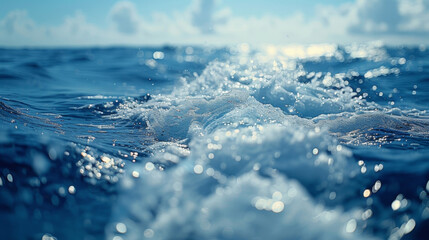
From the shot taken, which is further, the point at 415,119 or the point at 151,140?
the point at 415,119

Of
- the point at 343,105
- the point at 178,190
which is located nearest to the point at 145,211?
the point at 178,190

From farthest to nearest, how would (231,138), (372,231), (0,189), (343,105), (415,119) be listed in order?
(343,105) → (415,119) → (231,138) → (0,189) → (372,231)

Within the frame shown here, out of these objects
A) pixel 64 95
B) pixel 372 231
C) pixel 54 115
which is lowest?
pixel 372 231

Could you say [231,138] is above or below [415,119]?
below

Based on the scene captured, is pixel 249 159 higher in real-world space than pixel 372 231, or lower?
higher

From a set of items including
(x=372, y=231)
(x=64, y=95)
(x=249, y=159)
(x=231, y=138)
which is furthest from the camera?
(x=64, y=95)

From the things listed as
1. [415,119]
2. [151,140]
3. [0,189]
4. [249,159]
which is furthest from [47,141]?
[415,119]

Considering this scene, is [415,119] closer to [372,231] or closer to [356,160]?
[356,160]

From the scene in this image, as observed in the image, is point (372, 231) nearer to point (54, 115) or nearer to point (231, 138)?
point (231, 138)

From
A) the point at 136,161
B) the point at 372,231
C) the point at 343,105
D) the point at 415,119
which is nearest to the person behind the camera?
the point at 372,231
